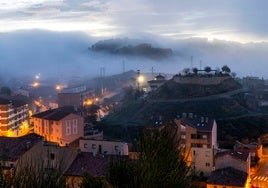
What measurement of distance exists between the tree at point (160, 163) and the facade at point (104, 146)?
1831cm

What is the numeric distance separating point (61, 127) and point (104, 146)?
6.59 meters

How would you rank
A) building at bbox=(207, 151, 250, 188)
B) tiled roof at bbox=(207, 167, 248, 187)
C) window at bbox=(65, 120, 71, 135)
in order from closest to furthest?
tiled roof at bbox=(207, 167, 248, 187)
building at bbox=(207, 151, 250, 188)
window at bbox=(65, 120, 71, 135)

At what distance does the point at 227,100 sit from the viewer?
4322 cm

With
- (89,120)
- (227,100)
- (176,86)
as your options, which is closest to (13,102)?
(89,120)

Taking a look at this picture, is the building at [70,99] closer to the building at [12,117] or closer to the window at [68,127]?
the building at [12,117]

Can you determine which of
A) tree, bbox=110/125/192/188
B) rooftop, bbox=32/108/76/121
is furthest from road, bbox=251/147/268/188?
tree, bbox=110/125/192/188

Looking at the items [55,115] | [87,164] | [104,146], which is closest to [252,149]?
[104,146]

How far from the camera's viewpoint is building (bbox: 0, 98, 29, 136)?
35750mm

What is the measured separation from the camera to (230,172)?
2142cm

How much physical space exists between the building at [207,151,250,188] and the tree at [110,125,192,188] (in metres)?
14.9

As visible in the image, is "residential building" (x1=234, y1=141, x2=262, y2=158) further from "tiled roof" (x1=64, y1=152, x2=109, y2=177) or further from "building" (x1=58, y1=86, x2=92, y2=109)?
"building" (x1=58, y1=86, x2=92, y2=109)

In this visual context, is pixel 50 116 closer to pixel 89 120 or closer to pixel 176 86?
pixel 89 120

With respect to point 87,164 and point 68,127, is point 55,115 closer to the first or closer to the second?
point 68,127

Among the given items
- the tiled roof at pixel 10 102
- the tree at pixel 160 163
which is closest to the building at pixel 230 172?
the tree at pixel 160 163
